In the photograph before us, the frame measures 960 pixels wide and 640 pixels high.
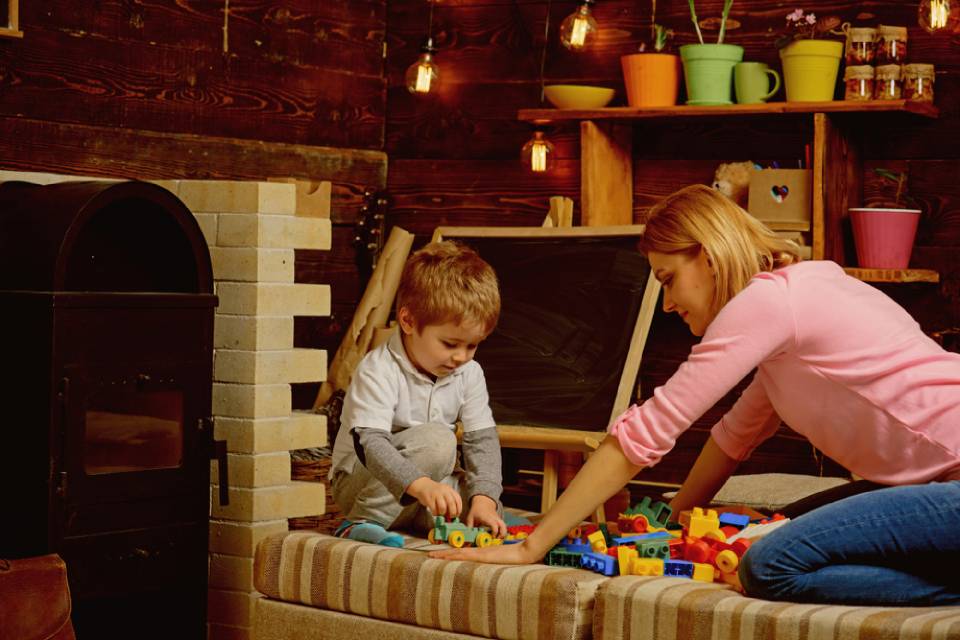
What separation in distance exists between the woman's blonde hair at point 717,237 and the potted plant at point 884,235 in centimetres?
152

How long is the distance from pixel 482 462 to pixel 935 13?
1784 mm

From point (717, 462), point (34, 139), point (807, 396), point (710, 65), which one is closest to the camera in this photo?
point (807, 396)

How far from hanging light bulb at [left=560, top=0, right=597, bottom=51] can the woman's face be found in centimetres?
195

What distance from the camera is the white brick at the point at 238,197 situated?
321cm

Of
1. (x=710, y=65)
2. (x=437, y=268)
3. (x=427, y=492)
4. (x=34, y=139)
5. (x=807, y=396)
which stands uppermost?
(x=710, y=65)

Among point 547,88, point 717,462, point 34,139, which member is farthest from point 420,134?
point 717,462

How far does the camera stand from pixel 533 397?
13.5 ft

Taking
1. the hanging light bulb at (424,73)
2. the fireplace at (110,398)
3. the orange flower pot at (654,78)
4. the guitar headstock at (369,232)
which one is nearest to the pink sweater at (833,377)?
the fireplace at (110,398)

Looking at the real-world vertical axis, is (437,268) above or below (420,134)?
below

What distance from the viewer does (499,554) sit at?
95.7 inches

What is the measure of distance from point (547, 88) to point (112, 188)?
1.87 m

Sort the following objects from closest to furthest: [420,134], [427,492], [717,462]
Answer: [427,492] → [717,462] → [420,134]

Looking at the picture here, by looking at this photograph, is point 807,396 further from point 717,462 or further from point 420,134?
point 420,134

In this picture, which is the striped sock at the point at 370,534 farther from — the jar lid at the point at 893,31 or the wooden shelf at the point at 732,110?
the jar lid at the point at 893,31
